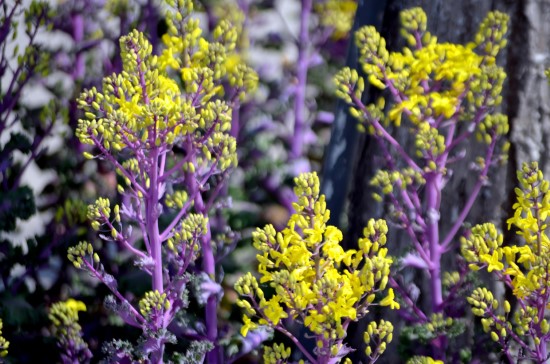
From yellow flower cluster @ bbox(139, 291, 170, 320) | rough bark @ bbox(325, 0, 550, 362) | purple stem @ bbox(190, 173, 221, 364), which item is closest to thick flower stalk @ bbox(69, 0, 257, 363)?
yellow flower cluster @ bbox(139, 291, 170, 320)

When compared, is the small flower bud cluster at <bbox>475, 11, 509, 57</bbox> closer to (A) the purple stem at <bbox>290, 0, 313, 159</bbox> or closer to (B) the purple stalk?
(B) the purple stalk

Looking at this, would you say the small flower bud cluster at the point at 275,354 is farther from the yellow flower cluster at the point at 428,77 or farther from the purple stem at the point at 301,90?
the purple stem at the point at 301,90

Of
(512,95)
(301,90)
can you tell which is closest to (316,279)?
(512,95)

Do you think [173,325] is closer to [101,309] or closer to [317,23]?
[101,309]

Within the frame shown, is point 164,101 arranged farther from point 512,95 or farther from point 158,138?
point 512,95

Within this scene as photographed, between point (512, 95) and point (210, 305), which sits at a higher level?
point (512, 95)

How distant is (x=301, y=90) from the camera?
8.93ft

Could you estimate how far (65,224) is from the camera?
8.21 feet

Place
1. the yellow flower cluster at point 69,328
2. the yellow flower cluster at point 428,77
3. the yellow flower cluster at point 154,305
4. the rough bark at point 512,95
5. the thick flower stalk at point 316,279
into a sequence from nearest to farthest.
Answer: the thick flower stalk at point 316,279 → the yellow flower cluster at point 154,305 → the yellow flower cluster at point 428,77 → the yellow flower cluster at point 69,328 → the rough bark at point 512,95

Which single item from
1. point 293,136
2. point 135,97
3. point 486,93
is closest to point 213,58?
point 135,97

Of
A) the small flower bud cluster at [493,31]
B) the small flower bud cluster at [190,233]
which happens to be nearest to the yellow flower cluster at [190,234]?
the small flower bud cluster at [190,233]

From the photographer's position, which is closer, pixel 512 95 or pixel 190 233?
pixel 190 233

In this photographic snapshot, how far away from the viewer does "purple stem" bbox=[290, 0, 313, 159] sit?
8.91 feet

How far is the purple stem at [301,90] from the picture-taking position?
272 cm
